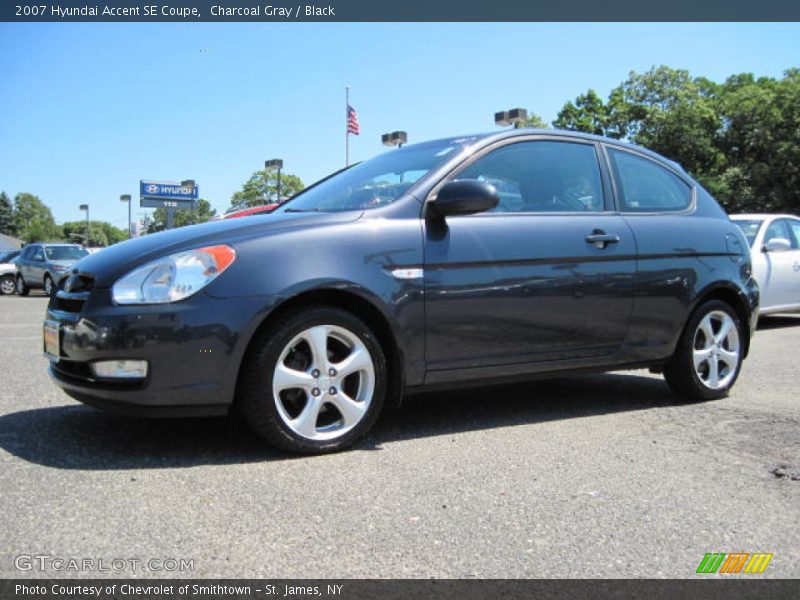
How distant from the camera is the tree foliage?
38.0 meters

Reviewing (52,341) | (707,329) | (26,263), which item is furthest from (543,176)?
(26,263)

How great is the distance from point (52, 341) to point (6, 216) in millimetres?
148540

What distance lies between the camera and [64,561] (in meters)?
2.24

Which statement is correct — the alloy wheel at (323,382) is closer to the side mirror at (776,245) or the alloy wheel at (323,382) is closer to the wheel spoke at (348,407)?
the wheel spoke at (348,407)

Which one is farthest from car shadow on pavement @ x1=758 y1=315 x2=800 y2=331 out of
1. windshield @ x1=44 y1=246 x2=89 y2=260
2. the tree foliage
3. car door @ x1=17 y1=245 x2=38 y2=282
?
the tree foliage

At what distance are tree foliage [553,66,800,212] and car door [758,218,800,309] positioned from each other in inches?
1238

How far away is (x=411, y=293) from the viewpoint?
3.64 metres

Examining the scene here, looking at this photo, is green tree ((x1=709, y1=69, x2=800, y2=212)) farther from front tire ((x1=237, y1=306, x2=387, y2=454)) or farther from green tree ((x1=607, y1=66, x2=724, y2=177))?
front tire ((x1=237, y1=306, x2=387, y2=454))

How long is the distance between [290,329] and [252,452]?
2.08 feet

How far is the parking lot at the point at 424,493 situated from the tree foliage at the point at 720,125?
3823 centimetres

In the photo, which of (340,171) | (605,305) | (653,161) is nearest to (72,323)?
(340,171)
